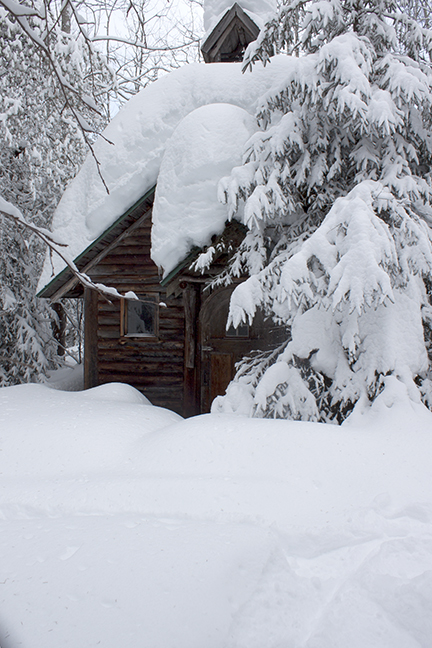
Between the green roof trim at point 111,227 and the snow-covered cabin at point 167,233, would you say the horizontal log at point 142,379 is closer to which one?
the snow-covered cabin at point 167,233

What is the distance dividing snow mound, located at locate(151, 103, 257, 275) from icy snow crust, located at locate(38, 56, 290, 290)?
1.40 metres

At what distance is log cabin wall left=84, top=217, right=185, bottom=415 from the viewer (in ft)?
29.1

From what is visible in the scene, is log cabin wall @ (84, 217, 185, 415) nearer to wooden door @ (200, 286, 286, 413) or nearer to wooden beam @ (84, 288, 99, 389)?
wooden beam @ (84, 288, 99, 389)

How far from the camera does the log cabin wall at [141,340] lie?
888 centimetres

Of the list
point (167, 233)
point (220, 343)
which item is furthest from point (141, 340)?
point (167, 233)

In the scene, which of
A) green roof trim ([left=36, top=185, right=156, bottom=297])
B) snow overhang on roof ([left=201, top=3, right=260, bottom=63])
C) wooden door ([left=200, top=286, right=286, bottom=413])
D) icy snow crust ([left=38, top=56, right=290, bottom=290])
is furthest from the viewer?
snow overhang on roof ([left=201, top=3, right=260, bottom=63])

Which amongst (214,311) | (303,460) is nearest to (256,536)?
(303,460)

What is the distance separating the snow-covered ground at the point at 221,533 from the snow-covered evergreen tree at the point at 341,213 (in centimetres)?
65

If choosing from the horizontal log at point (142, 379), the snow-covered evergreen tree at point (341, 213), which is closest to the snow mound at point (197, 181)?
the snow-covered evergreen tree at point (341, 213)

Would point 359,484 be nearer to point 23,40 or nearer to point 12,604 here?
point 12,604

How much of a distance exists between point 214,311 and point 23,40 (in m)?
7.65

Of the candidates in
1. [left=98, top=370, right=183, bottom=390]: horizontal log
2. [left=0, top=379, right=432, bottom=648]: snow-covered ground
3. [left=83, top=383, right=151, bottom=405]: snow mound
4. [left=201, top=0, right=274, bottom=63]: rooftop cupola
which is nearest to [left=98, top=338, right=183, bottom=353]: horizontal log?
[left=98, top=370, right=183, bottom=390]: horizontal log

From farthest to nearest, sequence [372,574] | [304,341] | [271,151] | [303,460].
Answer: [271,151] < [304,341] < [303,460] < [372,574]

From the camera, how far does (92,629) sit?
2.23 m
